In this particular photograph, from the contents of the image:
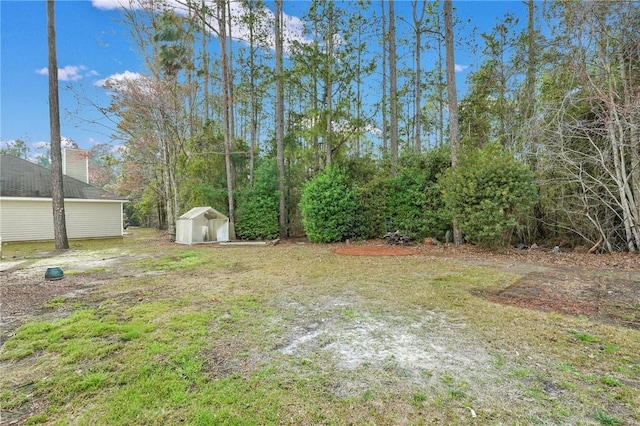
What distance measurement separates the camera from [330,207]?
33.8 feet

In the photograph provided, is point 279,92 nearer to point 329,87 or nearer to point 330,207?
point 329,87

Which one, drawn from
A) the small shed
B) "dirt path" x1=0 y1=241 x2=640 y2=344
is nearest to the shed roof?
the small shed

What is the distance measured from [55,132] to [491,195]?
13266mm

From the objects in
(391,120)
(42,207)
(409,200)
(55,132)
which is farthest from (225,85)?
(42,207)

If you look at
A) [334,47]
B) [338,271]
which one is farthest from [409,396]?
[334,47]

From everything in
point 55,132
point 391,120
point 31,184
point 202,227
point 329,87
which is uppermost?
point 329,87

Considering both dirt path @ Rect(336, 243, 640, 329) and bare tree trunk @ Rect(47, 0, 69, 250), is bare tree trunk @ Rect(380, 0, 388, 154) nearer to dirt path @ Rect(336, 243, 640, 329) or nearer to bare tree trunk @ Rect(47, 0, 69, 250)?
dirt path @ Rect(336, 243, 640, 329)

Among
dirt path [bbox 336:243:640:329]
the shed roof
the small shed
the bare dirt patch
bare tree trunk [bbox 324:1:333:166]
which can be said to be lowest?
dirt path [bbox 336:243:640:329]

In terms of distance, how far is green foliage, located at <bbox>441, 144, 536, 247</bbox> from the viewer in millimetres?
7203

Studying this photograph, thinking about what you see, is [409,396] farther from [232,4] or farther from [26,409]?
[232,4]

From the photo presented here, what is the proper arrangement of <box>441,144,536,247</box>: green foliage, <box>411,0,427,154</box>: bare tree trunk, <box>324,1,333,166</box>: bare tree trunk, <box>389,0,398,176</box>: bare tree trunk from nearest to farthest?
<box>441,144,536,247</box>: green foliage < <box>324,1,333,166</box>: bare tree trunk < <box>389,0,398,176</box>: bare tree trunk < <box>411,0,427,154</box>: bare tree trunk

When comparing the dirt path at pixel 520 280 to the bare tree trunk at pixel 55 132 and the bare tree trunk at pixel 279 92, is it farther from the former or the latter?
the bare tree trunk at pixel 279 92

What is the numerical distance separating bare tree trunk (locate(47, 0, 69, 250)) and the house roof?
8.38 ft

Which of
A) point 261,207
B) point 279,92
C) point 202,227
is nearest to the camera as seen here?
point 202,227
